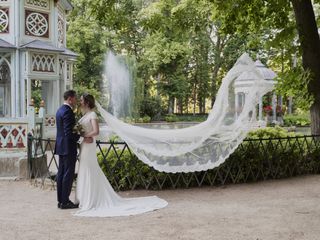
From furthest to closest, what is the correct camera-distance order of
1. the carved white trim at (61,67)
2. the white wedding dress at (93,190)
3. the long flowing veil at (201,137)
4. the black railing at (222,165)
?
1. the carved white trim at (61,67)
2. the black railing at (222,165)
3. the long flowing veil at (201,137)
4. the white wedding dress at (93,190)

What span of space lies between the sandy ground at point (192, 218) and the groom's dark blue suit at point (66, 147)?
0.37 meters

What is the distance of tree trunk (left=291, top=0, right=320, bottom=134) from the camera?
40.9ft

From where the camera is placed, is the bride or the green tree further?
the green tree

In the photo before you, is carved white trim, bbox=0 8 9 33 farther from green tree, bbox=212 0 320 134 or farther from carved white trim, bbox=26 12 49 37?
green tree, bbox=212 0 320 134

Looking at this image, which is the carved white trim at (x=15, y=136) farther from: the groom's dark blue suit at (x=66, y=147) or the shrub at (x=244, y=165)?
the groom's dark blue suit at (x=66, y=147)

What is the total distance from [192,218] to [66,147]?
8.34 ft

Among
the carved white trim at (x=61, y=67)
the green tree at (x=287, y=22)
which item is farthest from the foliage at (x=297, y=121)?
the green tree at (x=287, y=22)

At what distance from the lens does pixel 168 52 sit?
129 ft

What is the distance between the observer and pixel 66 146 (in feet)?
26.6

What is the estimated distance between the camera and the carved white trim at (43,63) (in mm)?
16622

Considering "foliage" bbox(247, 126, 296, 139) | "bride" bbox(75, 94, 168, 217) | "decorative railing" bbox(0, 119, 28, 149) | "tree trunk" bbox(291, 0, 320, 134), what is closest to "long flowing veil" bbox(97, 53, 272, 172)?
"bride" bbox(75, 94, 168, 217)

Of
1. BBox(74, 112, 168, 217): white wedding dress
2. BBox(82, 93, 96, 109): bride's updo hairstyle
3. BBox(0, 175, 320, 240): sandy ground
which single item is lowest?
BBox(0, 175, 320, 240): sandy ground

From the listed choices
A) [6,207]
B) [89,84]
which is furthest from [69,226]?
[89,84]

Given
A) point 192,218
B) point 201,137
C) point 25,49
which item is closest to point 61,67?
point 25,49
